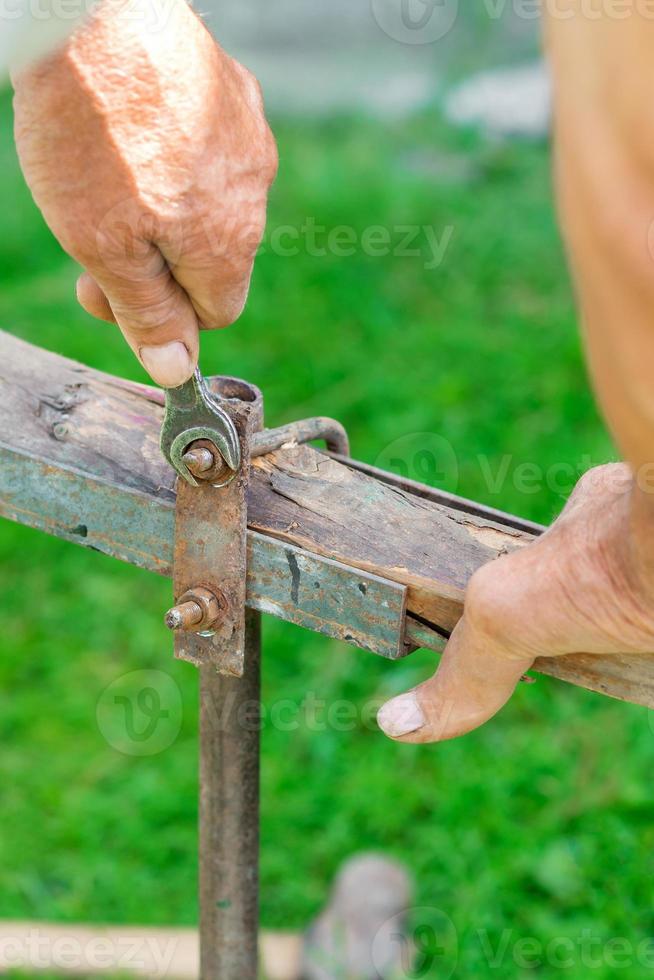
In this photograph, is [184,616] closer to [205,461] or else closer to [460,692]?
[205,461]

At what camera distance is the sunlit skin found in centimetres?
92

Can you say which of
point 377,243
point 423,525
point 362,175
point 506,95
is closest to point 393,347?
point 377,243

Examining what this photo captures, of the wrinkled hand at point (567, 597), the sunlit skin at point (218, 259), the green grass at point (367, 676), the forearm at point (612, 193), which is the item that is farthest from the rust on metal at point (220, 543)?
the green grass at point (367, 676)

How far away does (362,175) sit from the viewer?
155 inches

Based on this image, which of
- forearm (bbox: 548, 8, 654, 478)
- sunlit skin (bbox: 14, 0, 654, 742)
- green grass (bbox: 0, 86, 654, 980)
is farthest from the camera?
→ green grass (bbox: 0, 86, 654, 980)

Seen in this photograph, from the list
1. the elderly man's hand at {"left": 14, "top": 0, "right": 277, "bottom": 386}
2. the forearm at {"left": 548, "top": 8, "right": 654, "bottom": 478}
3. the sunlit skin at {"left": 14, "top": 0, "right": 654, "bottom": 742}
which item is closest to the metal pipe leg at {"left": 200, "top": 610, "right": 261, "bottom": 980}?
the sunlit skin at {"left": 14, "top": 0, "right": 654, "bottom": 742}

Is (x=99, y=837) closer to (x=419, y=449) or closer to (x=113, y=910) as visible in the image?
(x=113, y=910)

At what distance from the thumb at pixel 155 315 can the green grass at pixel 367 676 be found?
1.41 metres

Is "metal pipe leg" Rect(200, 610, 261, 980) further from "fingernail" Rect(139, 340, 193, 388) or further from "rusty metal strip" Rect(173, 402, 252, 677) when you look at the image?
"fingernail" Rect(139, 340, 193, 388)

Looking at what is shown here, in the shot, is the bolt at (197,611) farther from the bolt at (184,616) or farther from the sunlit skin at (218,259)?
the sunlit skin at (218,259)

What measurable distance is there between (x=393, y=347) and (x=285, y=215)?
0.71m

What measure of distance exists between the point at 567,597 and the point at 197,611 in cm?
35

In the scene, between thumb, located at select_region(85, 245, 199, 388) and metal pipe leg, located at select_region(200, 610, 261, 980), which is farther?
metal pipe leg, located at select_region(200, 610, 261, 980)

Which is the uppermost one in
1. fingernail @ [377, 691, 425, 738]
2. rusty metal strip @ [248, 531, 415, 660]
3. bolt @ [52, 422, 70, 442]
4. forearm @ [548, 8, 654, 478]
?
forearm @ [548, 8, 654, 478]
